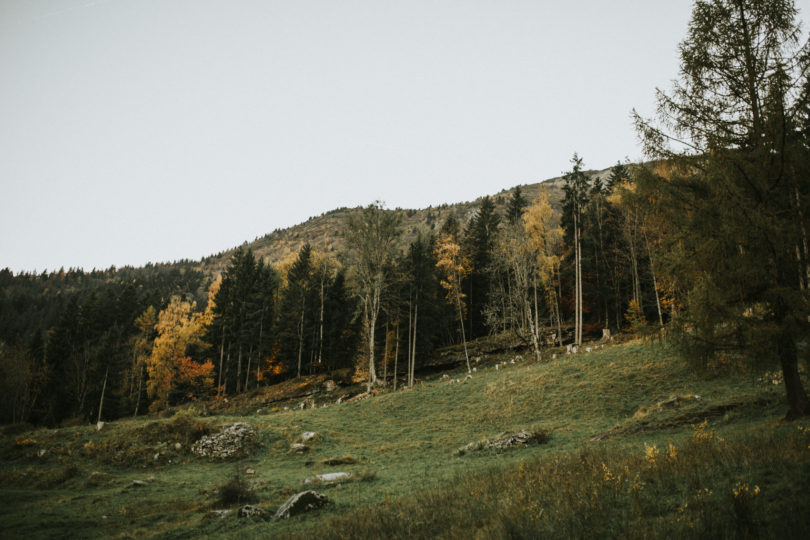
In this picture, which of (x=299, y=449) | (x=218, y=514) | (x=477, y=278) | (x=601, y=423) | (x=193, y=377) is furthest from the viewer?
(x=477, y=278)

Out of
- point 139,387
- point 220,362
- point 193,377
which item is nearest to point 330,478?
point 193,377

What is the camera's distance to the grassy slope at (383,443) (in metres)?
9.16

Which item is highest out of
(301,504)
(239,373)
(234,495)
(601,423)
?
(301,504)

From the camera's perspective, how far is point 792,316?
838 cm

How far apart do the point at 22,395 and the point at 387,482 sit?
174ft

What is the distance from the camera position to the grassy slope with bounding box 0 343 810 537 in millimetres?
9156

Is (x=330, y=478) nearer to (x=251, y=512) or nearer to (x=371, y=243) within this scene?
(x=251, y=512)

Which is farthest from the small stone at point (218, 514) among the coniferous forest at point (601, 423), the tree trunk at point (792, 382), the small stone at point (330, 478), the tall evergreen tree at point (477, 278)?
the tall evergreen tree at point (477, 278)

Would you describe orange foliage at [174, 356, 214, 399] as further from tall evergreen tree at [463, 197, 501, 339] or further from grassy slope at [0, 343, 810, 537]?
tall evergreen tree at [463, 197, 501, 339]

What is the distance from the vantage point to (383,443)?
1830cm

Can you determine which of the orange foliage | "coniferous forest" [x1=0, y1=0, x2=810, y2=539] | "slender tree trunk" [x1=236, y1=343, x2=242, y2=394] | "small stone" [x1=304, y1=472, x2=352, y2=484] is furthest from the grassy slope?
the orange foliage

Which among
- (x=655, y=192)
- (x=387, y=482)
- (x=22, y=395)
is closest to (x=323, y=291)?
(x=22, y=395)

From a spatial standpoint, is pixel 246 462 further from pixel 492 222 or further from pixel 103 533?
pixel 492 222

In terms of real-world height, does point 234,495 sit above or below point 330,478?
above
